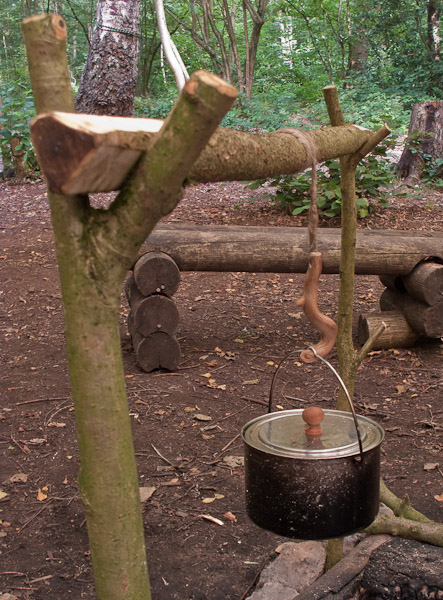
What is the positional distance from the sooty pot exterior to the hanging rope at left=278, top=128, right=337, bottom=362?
1.03 feet

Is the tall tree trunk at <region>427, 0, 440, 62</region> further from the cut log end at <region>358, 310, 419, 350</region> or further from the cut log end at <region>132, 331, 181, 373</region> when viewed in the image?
the cut log end at <region>132, 331, 181, 373</region>

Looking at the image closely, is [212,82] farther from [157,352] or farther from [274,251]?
[274,251]

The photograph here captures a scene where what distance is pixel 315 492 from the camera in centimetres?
190

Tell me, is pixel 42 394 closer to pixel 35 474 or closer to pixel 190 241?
pixel 35 474

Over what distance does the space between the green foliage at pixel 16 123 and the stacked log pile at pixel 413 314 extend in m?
6.22

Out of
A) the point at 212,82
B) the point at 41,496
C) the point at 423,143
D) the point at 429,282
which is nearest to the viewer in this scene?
the point at 212,82

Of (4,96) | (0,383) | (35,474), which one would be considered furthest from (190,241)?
(4,96)

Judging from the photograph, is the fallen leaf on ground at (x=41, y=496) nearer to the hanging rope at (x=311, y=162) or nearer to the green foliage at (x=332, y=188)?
the hanging rope at (x=311, y=162)

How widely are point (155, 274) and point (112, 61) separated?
447 cm

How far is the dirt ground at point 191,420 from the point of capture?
2754mm

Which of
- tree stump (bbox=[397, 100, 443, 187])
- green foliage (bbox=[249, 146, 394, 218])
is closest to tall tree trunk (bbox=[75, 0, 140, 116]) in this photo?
green foliage (bbox=[249, 146, 394, 218])

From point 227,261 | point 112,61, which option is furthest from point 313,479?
point 112,61

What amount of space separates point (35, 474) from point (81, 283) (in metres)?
2.21

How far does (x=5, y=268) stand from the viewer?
6.59 metres
